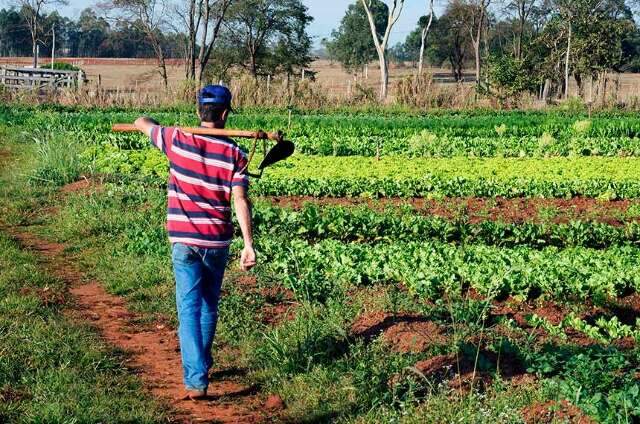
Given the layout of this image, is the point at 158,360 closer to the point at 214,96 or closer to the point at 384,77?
the point at 214,96

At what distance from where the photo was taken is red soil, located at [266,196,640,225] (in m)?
13.5

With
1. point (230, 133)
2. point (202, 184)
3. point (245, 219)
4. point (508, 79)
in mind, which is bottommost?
point (245, 219)

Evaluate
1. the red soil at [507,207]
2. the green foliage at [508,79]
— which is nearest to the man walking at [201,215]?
the red soil at [507,207]

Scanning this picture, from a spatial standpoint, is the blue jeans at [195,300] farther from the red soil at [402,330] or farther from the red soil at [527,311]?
the red soil at [527,311]

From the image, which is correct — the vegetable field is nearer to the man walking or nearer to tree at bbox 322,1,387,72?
the man walking

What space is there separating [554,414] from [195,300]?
2.39 meters

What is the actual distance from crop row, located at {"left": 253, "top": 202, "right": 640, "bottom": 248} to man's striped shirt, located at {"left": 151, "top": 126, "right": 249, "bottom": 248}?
17.0 feet

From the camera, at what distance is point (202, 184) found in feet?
19.7

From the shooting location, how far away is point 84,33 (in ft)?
346

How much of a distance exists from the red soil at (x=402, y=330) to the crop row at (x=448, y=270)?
2.73ft

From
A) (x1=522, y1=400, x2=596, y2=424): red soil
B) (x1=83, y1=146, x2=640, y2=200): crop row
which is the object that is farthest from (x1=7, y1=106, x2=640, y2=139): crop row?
(x1=522, y1=400, x2=596, y2=424): red soil

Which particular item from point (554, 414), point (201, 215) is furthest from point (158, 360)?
point (554, 414)

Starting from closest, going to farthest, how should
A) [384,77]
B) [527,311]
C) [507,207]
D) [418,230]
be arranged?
1. [527,311]
2. [418,230]
3. [507,207]
4. [384,77]

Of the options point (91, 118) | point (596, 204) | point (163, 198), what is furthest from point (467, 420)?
point (91, 118)
